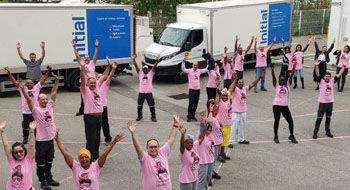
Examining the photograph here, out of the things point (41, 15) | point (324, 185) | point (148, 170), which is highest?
point (41, 15)

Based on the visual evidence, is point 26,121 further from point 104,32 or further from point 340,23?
point 340,23

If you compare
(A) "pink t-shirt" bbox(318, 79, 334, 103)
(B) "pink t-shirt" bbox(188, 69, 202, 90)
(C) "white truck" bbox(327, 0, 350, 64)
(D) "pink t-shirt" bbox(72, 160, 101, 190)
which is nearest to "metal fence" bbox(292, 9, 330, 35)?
(C) "white truck" bbox(327, 0, 350, 64)

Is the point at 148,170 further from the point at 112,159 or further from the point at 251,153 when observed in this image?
the point at 251,153

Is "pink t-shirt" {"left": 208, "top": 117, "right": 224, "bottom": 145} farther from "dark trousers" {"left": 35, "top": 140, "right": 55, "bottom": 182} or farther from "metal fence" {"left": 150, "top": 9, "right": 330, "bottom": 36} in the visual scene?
"metal fence" {"left": 150, "top": 9, "right": 330, "bottom": 36}

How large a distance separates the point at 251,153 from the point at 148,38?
15655 mm

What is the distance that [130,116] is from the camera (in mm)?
13805

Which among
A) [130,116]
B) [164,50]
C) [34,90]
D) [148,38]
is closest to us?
[34,90]

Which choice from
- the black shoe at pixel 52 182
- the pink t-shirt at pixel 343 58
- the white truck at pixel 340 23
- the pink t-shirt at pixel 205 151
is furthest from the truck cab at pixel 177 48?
the pink t-shirt at pixel 205 151

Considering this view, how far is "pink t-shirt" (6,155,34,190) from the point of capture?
6.34 meters

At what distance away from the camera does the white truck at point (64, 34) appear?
15.3 meters

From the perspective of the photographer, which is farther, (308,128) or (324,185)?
(308,128)

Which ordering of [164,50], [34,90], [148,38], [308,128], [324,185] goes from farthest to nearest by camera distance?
[148,38]
[164,50]
[308,128]
[34,90]
[324,185]

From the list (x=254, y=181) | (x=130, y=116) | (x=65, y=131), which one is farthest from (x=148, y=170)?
(x=130, y=116)

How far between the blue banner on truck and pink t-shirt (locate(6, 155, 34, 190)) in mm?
10632
